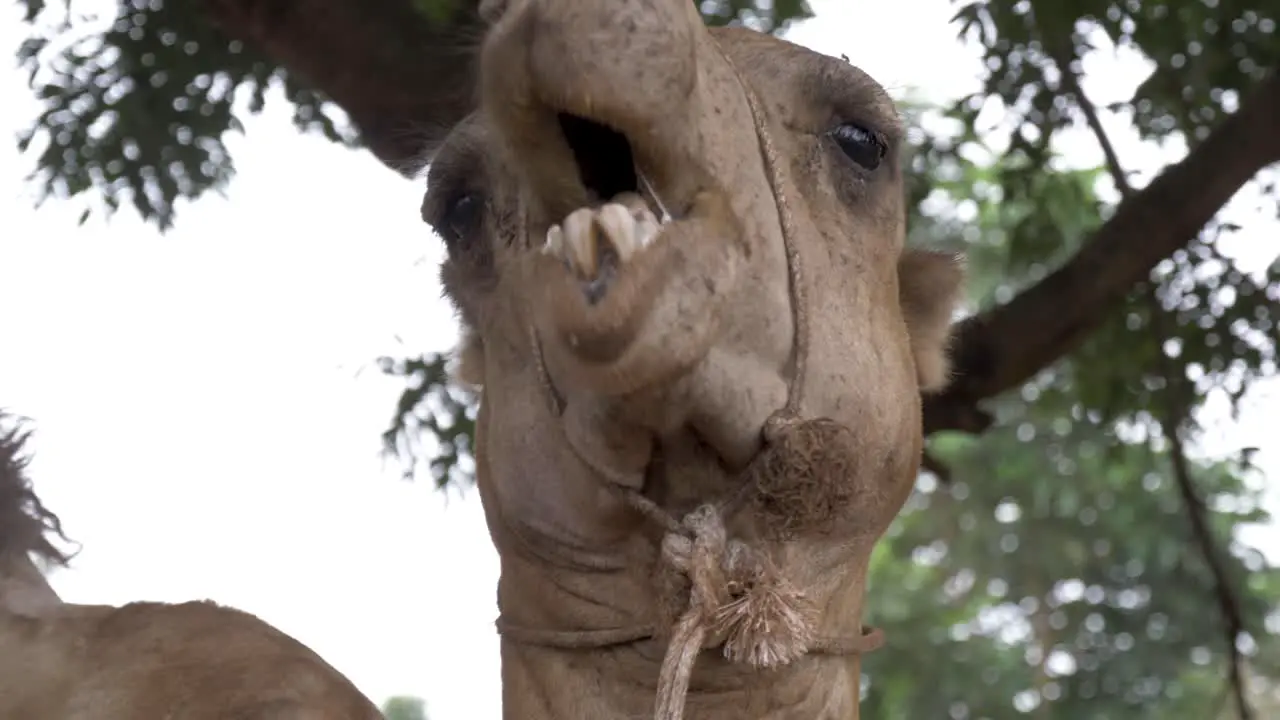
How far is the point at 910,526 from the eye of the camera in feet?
61.4

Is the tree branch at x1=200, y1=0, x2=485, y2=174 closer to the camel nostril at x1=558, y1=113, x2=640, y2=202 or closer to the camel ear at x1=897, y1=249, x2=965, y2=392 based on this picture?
the camel ear at x1=897, y1=249, x2=965, y2=392

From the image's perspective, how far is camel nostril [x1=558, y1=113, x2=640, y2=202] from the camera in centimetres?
168

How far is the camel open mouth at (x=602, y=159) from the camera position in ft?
5.47

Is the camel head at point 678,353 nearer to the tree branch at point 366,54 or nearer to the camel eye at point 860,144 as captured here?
the camel eye at point 860,144

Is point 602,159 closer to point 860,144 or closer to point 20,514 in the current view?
point 860,144

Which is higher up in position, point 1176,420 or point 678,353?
point 678,353

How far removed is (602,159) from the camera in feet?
5.63

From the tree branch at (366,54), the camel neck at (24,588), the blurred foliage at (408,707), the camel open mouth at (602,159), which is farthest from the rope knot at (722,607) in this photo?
the blurred foliage at (408,707)

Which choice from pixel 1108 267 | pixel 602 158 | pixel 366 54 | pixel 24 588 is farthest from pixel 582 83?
pixel 1108 267

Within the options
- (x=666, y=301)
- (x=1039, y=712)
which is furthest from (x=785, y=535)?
(x=1039, y=712)

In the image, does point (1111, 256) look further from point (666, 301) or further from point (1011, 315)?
point (666, 301)

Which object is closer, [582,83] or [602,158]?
[582,83]

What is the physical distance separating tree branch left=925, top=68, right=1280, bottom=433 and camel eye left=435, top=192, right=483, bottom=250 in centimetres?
226

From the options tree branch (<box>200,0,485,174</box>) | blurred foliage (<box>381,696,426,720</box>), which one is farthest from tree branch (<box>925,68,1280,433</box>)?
blurred foliage (<box>381,696,426,720</box>)
